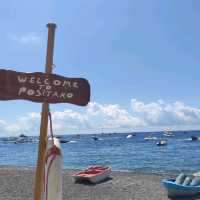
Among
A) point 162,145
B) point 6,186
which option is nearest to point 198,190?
point 6,186

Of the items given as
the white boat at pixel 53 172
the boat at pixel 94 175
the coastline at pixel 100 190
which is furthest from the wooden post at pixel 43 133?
the boat at pixel 94 175

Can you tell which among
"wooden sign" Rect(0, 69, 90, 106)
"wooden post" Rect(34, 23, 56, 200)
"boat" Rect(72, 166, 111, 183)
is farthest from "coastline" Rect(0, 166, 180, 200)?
"wooden sign" Rect(0, 69, 90, 106)

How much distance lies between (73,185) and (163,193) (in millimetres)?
5589

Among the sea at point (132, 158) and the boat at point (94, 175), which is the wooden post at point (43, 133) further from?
the sea at point (132, 158)

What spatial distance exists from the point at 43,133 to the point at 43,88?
0.71 metres

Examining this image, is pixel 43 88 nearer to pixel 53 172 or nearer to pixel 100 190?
pixel 53 172

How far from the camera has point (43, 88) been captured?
5520 millimetres

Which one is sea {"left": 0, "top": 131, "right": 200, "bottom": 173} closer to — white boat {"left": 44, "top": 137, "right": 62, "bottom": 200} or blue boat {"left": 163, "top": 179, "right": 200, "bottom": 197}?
blue boat {"left": 163, "top": 179, "right": 200, "bottom": 197}

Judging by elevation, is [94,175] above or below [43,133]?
below

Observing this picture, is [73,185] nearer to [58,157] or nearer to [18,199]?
[18,199]

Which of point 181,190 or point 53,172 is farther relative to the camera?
point 181,190

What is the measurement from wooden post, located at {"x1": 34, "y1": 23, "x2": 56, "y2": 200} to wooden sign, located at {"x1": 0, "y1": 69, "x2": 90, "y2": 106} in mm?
192

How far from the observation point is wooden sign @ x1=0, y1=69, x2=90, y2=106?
5309 millimetres

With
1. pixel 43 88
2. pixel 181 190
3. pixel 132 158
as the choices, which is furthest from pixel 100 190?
pixel 132 158
